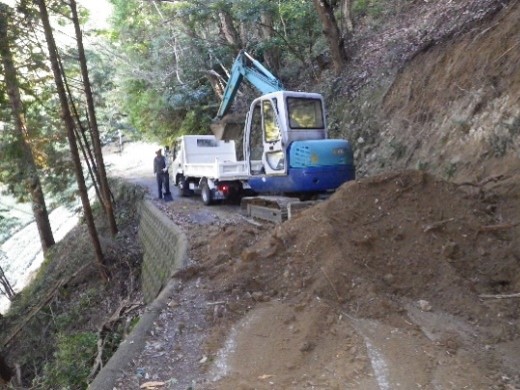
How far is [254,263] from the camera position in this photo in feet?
20.0

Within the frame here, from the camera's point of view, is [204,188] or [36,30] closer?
[36,30]

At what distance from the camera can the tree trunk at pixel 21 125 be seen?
11.6m

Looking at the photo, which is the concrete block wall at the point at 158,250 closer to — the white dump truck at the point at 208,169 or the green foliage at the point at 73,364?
the green foliage at the point at 73,364

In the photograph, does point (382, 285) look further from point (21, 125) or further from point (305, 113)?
point (21, 125)

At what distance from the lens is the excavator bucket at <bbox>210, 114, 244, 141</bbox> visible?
15167mm

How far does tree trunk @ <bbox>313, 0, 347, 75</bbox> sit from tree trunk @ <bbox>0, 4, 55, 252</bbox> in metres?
8.43

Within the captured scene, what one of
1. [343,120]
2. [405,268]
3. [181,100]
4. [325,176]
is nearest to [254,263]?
[405,268]

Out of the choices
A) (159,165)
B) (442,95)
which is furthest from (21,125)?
(442,95)

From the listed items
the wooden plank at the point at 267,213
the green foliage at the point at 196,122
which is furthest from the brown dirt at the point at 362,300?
the green foliage at the point at 196,122

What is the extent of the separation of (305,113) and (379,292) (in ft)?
18.6

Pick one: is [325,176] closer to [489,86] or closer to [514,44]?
[489,86]

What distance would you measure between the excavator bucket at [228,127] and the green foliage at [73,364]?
8.69 meters

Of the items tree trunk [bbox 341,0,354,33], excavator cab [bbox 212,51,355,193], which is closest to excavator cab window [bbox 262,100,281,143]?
excavator cab [bbox 212,51,355,193]

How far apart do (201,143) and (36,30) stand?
594cm
